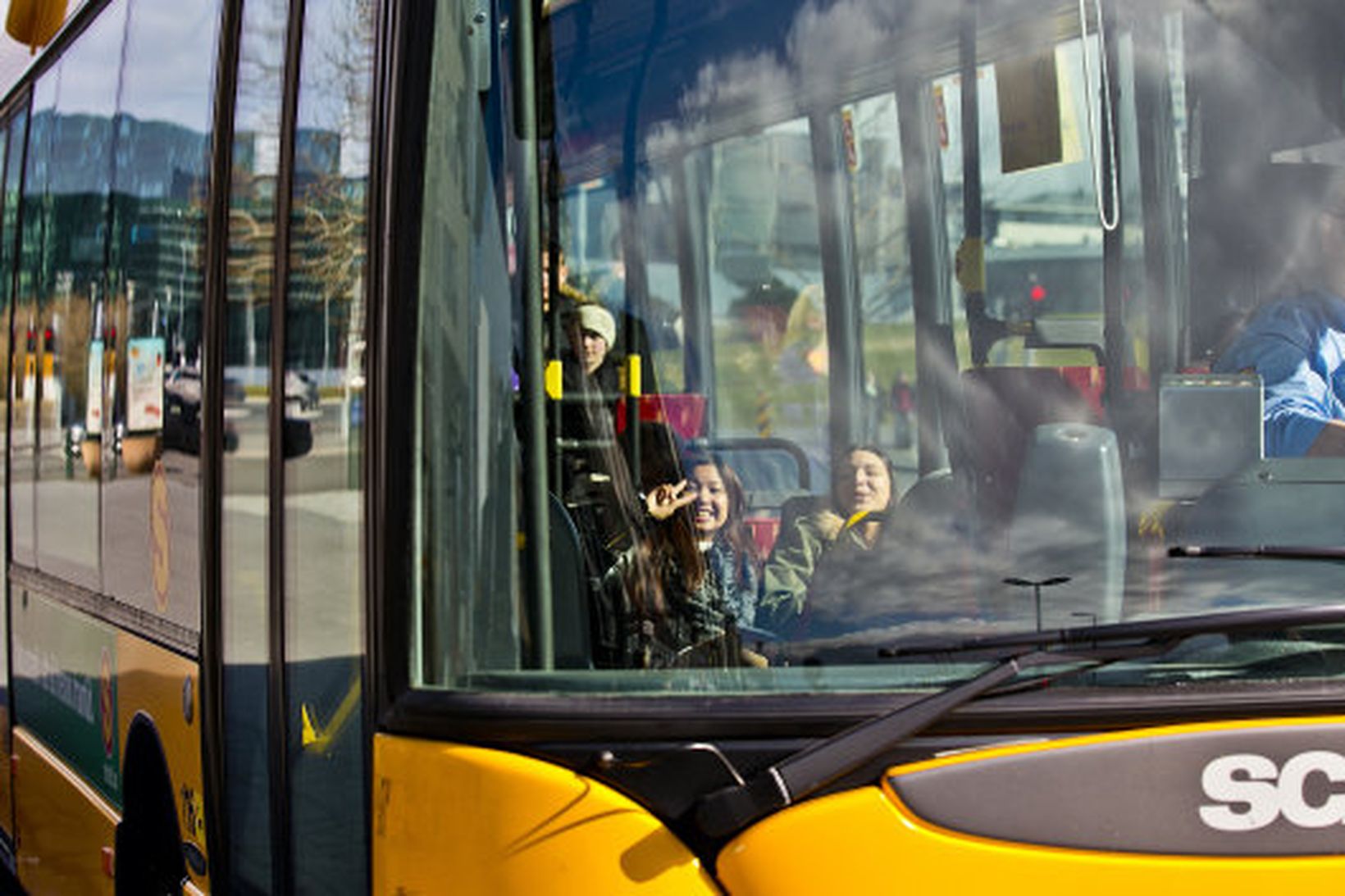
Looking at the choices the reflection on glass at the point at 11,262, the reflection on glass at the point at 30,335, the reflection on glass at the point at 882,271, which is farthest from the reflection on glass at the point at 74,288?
the reflection on glass at the point at 882,271

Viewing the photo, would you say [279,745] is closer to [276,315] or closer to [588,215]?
[276,315]

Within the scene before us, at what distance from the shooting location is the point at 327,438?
11.5 feet

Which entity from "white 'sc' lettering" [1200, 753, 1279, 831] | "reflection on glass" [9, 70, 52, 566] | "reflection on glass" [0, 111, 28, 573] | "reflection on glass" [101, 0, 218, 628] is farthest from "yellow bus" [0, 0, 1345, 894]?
"reflection on glass" [0, 111, 28, 573]

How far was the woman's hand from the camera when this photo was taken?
3.32 m

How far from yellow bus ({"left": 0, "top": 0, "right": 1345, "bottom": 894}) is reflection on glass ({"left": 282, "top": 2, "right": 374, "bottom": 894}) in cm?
1

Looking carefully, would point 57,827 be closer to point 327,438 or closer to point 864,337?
point 327,438

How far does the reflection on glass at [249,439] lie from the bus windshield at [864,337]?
0.78m

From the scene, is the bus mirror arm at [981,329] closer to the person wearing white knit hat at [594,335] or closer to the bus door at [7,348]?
the person wearing white knit hat at [594,335]

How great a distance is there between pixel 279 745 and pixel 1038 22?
1.90 m

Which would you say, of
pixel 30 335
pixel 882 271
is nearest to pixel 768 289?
pixel 882 271

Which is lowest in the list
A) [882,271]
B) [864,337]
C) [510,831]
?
[510,831]

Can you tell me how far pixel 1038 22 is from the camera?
3.14 meters

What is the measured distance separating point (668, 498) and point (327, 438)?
0.63 meters

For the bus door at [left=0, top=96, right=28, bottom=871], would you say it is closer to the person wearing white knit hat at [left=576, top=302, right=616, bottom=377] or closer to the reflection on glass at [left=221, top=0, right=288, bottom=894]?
the reflection on glass at [left=221, top=0, right=288, bottom=894]
